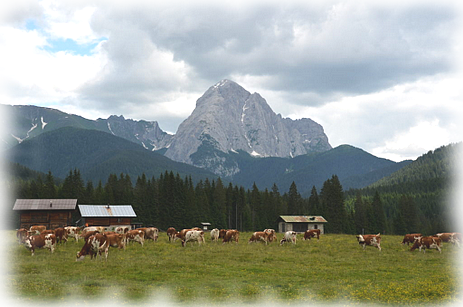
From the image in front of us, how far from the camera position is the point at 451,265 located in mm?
30719

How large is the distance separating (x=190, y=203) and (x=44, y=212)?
41.6 metres

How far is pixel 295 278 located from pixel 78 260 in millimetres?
16420

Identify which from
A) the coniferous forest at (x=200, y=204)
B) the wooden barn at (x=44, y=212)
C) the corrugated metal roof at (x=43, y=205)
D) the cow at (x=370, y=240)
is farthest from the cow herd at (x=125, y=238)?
the coniferous forest at (x=200, y=204)

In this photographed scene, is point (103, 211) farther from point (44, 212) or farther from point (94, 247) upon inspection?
point (94, 247)

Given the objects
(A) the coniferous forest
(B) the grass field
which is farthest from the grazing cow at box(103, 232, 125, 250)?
(A) the coniferous forest

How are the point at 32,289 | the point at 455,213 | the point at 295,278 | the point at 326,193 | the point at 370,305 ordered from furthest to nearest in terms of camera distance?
the point at 455,213 → the point at 326,193 → the point at 295,278 → the point at 32,289 → the point at 370,305

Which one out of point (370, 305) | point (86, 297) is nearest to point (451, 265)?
point (370, 305)

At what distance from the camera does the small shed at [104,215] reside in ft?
241

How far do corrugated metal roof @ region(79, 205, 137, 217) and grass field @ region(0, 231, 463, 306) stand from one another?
39295mm

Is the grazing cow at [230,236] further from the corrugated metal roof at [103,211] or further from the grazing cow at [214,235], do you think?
the corrugated metal roof at [103,211]

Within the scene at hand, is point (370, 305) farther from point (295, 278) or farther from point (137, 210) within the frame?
point (137, 210)

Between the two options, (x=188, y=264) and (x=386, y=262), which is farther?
(x=386, y=262)

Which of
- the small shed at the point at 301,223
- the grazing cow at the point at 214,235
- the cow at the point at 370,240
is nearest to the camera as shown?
the cow at the point at 370,240

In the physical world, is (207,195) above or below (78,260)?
above
